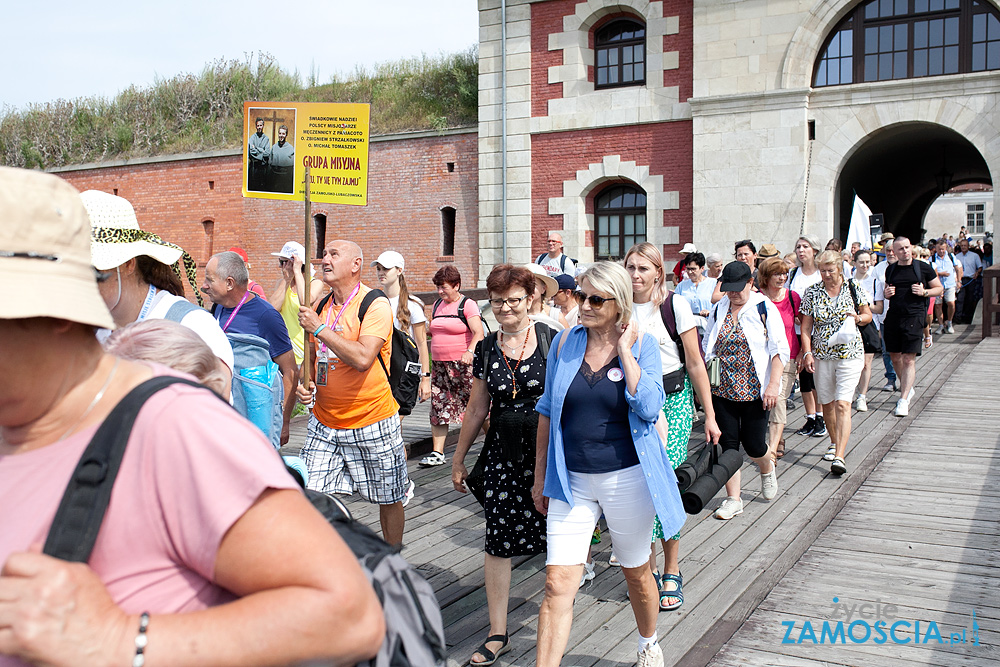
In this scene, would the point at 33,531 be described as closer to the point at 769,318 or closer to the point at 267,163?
the point at 769,318

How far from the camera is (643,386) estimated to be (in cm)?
352

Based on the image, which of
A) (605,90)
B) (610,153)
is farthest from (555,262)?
(605,90)

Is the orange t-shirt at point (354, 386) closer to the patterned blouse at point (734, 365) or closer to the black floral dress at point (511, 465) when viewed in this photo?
the black floral dress at point (511, 465)

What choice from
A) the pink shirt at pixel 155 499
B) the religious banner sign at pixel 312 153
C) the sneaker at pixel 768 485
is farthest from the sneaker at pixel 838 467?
the pink shirt at pixel 155 499

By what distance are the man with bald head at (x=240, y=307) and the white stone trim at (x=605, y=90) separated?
47.7 feet

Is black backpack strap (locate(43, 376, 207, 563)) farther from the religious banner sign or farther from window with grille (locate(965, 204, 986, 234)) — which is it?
window with grille (locate(965, 204, 986, 234))

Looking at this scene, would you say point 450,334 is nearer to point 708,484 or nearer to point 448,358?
point 448,358

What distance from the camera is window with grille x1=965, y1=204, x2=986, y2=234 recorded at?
200 feet

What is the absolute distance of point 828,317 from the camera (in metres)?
7.46

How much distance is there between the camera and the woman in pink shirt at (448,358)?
790cm

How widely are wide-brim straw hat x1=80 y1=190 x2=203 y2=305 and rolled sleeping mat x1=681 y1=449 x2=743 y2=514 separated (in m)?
2.67

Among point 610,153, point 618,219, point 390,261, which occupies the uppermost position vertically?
point 610,153

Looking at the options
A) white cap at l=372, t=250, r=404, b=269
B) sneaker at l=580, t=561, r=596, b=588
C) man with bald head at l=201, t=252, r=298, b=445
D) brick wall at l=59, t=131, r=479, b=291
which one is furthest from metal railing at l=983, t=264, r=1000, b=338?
man with bald head at l=201, t=252, r=298, b=445

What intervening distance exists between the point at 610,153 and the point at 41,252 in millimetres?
18213
